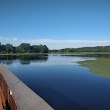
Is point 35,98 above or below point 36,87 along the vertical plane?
above

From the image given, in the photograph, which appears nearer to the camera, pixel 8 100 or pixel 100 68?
pixel 8 100

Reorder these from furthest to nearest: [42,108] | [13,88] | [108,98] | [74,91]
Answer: [74,91] < [108,98] < [13,88] < [42,108]

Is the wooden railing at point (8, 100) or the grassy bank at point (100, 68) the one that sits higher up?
the wooden railing at point (8, 100)

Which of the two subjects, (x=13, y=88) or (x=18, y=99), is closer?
(x=18, y=99)

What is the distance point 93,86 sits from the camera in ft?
106

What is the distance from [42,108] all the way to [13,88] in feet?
20.8

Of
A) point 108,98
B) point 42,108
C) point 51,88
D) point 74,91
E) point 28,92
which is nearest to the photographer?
point 42,108

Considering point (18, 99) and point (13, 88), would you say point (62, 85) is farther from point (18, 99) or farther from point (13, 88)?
point (18, 99)

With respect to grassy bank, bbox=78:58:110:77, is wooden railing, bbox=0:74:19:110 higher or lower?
higher

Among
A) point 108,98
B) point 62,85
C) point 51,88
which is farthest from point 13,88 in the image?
point 62,85

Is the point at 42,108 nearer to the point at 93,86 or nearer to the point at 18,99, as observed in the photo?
the point at 18,99

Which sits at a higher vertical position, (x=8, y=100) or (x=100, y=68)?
(x=8, y=100)

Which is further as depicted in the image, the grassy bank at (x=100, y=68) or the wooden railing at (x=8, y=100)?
the grassy bank at (x=100, y=68)

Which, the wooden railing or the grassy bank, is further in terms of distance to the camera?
the grassy bank
